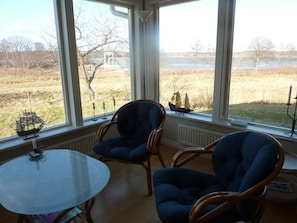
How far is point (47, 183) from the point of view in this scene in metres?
1.50

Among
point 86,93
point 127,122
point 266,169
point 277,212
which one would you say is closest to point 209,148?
point 266,169

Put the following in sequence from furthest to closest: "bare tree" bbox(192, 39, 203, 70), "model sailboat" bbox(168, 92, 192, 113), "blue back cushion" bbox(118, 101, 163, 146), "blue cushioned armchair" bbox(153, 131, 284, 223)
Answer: "model sailboat" bbox(168, 92, 192, 113) < "bare tree" bbox(192, 39, 203, 70) < "blue back cushion" bbox(118, 101, 163, 146) < "blue cushioned armchair" bbox(153, 131, 284, 223)

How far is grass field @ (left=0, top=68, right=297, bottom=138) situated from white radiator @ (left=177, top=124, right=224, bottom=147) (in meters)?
0.31

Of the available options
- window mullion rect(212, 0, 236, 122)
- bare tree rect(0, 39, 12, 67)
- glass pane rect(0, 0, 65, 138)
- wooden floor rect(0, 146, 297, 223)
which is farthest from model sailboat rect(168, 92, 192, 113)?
bare tree rect(0, 39, 12, 67)

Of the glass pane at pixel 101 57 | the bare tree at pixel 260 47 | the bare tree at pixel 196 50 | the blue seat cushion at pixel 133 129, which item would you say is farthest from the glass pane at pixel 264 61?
the glass pane at pixel 101 57

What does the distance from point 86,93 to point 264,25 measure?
2.24m

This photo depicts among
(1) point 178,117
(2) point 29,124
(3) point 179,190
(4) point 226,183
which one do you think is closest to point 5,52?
(2) point 29,124

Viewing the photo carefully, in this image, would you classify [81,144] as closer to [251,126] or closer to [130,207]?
[130,207]

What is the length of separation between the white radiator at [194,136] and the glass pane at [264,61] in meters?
0.41

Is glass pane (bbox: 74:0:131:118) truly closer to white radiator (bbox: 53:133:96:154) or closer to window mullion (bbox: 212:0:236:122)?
white radiator (bbox: 53:133:96:154)

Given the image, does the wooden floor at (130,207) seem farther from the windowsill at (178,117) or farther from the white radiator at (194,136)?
the white radiator at (194,136)

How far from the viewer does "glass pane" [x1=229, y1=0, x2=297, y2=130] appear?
2.26 m

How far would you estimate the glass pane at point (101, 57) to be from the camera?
2.74 m

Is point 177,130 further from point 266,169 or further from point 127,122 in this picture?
point 266,169
